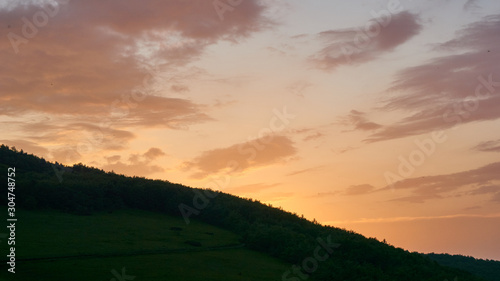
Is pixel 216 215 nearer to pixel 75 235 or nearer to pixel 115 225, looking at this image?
pixel 115 225

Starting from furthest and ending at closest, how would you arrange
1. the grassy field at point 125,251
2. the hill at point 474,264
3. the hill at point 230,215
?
the hill at point 474,264
the hill at point 230,215
the grassy field at point 125,251

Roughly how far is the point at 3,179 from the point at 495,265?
528 feet

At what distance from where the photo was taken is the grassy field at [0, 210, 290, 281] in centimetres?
5038

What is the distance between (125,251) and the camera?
199ft

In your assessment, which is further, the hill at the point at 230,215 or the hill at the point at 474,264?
the hill at the point at 474,264

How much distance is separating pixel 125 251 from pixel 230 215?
108ft

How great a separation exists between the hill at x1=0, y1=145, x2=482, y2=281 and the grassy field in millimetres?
1709

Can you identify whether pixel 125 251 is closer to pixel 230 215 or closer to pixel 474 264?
pixel 230 215

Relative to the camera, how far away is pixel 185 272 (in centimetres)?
5569

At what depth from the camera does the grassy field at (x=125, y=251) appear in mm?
50375

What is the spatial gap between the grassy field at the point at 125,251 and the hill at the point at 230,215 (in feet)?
5.61

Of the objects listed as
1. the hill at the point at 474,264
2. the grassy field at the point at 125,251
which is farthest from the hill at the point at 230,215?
the hill at the point at 474,264

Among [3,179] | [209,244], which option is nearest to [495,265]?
[209,244]

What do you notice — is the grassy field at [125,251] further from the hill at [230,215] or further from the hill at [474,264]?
the hill at [474,264]
